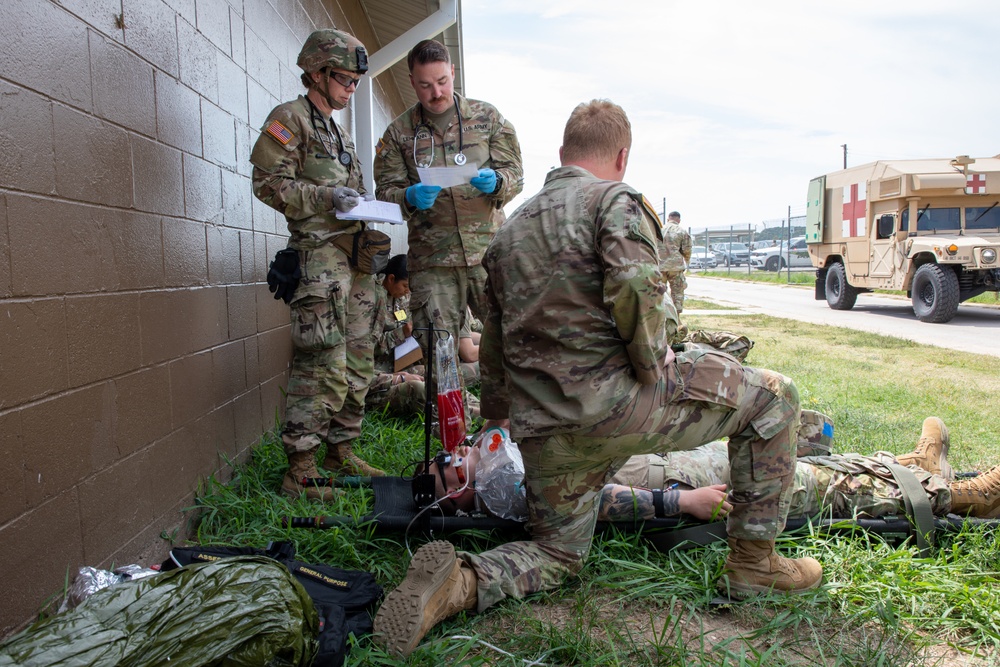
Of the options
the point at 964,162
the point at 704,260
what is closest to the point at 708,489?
the point at 964,162

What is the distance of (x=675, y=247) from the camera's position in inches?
313

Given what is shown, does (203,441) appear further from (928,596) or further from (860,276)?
(860,276)

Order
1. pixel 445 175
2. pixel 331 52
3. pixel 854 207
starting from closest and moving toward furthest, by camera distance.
Answer: 1. pixel 331 52
2. pixel 445 175
3. pixel 854 207

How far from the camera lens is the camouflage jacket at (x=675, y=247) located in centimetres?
716

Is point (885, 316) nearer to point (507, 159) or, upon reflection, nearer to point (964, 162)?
point (964, 162)

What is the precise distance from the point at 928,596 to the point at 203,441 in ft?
9.08

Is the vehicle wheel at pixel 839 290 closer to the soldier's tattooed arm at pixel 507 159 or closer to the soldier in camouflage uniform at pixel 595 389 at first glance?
the soldier's tattooed arm at pixel 507 159

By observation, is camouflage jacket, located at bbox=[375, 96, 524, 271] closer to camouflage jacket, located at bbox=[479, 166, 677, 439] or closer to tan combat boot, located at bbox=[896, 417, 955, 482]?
camouflage jacket, located at bbox=[479, 166, 677, 439]

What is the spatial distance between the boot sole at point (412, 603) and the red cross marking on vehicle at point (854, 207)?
13.6m

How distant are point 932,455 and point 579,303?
1.91 meters

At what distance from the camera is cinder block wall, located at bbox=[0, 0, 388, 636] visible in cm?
194

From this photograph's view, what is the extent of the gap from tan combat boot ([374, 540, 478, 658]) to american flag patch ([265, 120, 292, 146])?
1900 millimetres

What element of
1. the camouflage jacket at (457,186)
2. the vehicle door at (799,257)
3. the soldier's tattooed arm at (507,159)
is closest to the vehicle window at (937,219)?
the soldier's tattooed arm at (507,159)

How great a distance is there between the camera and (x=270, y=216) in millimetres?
4172
